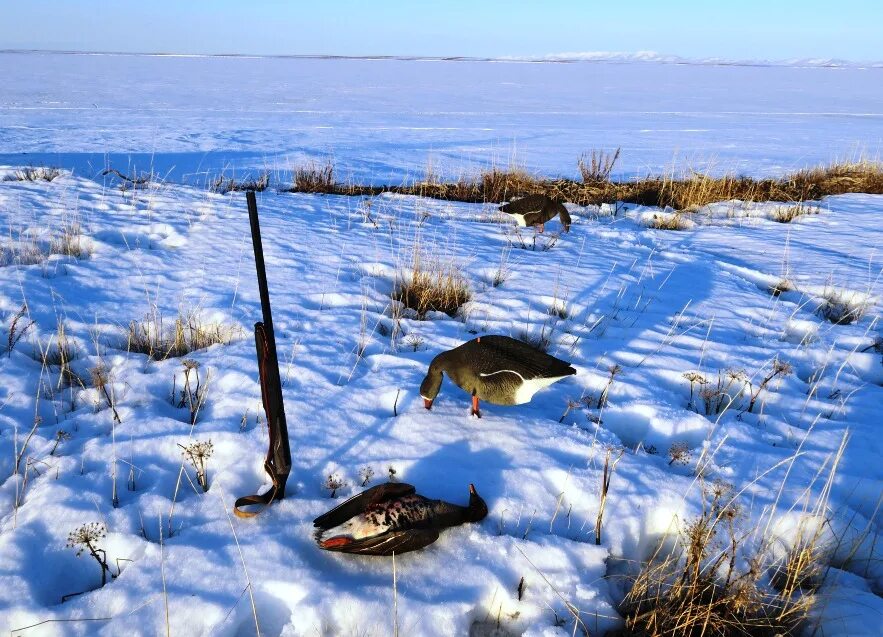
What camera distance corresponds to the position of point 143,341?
3305mm

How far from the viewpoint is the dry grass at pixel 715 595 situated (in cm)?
167

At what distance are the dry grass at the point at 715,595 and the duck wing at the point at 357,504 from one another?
832mm

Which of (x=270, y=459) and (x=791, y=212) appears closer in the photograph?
(x=270, y=459)

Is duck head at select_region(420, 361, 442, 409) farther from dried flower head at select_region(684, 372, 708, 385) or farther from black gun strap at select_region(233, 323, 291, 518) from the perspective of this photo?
dried flower head at select_region(684, 372, 708, 385)

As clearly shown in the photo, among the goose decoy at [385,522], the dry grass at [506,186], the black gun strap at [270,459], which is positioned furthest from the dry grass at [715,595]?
the dry grass at [506,186]

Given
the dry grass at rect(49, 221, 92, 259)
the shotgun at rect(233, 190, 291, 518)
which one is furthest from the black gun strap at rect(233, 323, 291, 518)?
the dry grass at rect(49, 221, 92, 259)

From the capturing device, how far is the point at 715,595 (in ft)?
5.89

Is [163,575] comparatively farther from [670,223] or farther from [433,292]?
[670,223]

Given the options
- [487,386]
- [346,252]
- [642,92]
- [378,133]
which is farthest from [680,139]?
[642,92]

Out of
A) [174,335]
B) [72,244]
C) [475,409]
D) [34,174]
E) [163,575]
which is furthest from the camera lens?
[34,174]

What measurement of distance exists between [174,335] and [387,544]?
7.68 feet

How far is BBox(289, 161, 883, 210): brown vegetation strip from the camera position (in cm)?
788

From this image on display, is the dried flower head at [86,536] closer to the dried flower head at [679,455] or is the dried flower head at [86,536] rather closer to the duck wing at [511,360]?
the duck wing at [511,360]

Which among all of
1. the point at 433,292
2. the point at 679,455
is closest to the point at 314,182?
the point at 433,292
